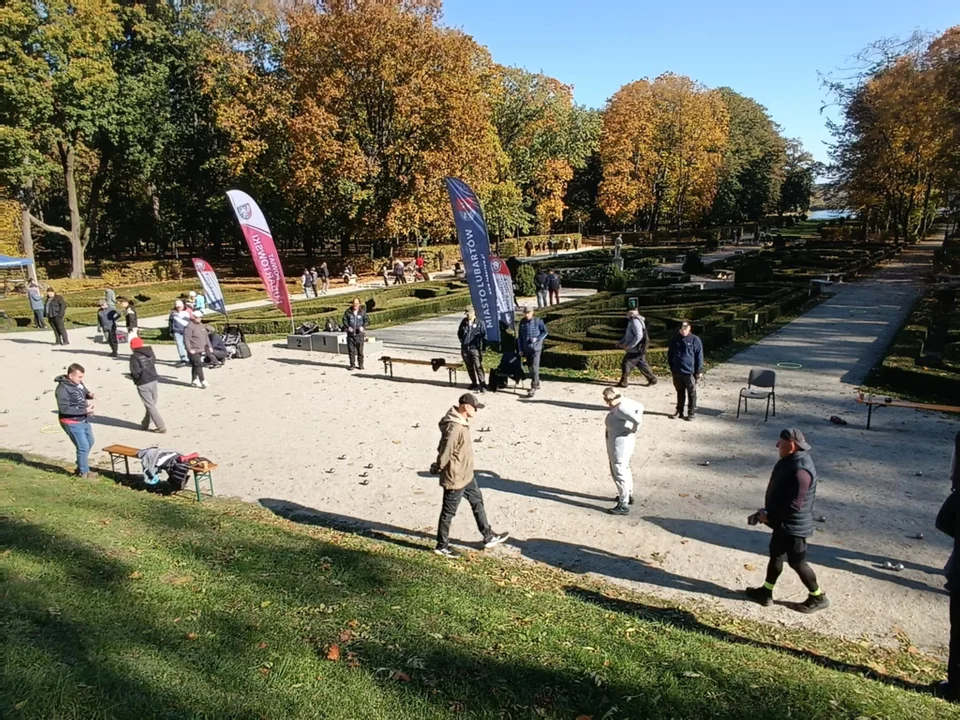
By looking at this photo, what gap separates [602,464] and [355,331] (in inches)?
327

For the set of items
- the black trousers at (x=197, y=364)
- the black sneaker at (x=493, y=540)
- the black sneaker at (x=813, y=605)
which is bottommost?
the black sneaker at (x=813, y=605)

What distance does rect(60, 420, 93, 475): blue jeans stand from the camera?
9383 mm

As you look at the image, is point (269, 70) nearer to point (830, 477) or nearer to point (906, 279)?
point (906, 279)

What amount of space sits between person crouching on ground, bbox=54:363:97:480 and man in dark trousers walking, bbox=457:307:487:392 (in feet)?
22.3

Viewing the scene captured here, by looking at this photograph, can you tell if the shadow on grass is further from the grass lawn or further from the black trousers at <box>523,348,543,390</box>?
the black trousers at <box>523,348,543,390</box>

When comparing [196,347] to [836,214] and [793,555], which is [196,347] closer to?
[793,555]

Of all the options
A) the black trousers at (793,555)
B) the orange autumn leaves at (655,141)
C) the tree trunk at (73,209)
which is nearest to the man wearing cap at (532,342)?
the black trousers at (793,555)

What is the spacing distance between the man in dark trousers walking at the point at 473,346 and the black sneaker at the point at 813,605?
8.63 m

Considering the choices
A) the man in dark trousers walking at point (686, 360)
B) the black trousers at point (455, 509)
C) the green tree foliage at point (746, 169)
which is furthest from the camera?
the green tree foliage at point (746, 169)

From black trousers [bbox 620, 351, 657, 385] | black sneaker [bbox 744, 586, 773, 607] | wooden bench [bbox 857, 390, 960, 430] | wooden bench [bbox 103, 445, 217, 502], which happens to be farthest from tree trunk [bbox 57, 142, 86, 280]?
black sneaker [bbox 744, 586, 773, 607]

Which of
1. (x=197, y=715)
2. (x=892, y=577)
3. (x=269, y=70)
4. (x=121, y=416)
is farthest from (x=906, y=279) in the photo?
(x=269, y=70)

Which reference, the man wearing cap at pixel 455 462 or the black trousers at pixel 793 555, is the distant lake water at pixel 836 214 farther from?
the man wearing cap at pixel 455 462

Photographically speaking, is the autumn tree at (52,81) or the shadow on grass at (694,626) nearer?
the shadow on grass at (694,626)

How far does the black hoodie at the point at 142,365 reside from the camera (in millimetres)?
11391
